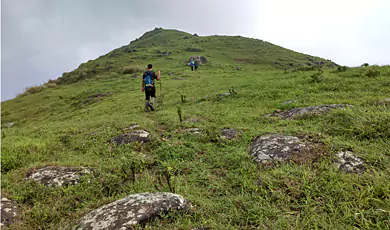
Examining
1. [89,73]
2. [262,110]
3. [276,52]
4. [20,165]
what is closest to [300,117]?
[262,110]

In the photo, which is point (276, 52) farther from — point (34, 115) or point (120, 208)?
point (120, 208)

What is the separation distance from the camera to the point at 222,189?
4.04 m

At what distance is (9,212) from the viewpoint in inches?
144

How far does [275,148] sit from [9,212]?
5.40 meters

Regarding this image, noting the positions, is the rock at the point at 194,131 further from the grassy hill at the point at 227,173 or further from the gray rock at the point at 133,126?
the gray rock at the point at 133,126

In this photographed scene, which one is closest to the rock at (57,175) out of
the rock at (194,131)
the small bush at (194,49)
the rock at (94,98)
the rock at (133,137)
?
the rock at (133,137)

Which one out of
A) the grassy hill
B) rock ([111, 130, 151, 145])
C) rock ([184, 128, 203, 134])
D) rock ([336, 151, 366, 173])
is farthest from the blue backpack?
rock ([336, 151, 366, 173])

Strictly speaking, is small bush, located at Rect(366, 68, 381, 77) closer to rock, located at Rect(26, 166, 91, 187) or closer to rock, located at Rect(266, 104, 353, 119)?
rock, located at Rect(266, 104, 353, 119)

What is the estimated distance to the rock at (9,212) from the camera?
339cm

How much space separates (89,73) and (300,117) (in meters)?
42.4

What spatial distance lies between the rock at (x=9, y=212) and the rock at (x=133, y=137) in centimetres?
311

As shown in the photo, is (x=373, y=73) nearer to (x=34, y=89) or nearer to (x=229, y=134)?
(x=229, y=134)

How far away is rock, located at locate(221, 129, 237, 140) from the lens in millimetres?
6608

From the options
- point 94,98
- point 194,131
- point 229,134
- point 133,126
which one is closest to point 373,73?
point 229,134
